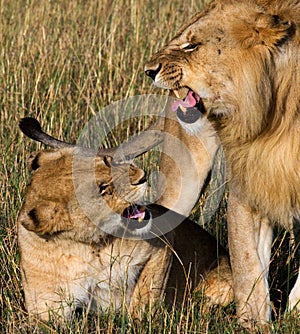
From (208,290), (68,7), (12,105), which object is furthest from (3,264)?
(68,7)

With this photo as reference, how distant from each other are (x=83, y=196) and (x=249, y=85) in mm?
673

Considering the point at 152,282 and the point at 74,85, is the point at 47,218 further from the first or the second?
the point at 74,85

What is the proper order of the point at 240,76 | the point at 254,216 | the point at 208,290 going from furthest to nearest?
the point at 208,290, the point at 254,216, the point at 240,76

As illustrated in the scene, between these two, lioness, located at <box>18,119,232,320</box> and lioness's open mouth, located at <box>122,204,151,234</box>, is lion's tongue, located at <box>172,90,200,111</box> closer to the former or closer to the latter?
lioness, located at <box>18,119,232,320</box>

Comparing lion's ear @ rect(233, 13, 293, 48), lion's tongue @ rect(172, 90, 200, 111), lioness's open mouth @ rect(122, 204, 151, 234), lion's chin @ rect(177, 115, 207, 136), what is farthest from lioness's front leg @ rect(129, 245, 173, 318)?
lion's ear @ rect(233, 13, 293, 48)

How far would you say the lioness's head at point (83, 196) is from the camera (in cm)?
291

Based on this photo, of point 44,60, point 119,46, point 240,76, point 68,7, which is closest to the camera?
point 240,76

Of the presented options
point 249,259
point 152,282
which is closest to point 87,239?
point 152,282

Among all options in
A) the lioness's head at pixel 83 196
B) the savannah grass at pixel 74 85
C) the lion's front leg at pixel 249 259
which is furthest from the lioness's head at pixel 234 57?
the savannah grass at pixel 74 85

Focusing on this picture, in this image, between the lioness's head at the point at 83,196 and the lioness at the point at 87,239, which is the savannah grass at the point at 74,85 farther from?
the lioness's head at the point at 83,196

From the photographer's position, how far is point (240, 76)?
2.82 meters

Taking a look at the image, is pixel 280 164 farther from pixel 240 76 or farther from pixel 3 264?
pixel 3 264

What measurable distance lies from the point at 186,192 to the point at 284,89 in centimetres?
96

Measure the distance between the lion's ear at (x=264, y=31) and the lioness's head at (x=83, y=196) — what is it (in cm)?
59
